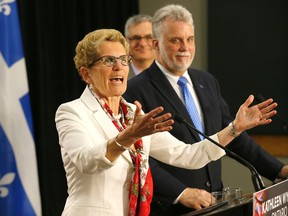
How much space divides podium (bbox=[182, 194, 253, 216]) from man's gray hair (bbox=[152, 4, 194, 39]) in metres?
1.19

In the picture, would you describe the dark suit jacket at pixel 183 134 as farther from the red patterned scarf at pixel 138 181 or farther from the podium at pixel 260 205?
the podium at pixel 260 205

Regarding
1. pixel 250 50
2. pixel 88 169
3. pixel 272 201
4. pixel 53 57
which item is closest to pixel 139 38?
pixel 53 57

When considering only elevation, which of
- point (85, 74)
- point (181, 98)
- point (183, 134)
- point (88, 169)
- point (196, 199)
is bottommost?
point (196, 199)

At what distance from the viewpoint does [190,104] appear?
3137 mm

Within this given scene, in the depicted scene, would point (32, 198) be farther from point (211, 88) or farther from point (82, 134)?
point (82, 134)

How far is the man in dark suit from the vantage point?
3.02m

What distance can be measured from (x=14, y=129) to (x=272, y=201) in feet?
6.82

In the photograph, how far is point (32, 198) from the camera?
3873mm

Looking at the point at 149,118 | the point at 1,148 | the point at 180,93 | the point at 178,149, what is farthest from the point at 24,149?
the point at 149,118

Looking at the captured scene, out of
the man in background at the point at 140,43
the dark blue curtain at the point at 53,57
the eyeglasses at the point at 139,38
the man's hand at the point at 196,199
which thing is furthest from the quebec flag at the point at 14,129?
the man's hand at the point at 196,199

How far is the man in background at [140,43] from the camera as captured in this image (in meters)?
4.42

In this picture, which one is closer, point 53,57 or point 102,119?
point 102,119

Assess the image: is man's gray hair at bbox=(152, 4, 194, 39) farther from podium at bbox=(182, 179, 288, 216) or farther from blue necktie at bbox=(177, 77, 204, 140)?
podium at bbox=(182, 179, 288, 216)

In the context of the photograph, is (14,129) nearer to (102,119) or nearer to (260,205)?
(102,119)
